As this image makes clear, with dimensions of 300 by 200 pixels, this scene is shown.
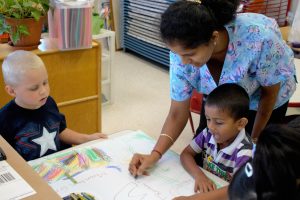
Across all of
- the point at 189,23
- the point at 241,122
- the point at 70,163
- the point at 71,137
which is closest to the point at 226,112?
the point at 241,122

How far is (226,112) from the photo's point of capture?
46.6 inches

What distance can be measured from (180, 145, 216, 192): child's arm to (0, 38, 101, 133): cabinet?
105 centimetres

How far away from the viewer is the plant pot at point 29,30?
6.01 ft

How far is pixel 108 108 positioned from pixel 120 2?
1.57 metres

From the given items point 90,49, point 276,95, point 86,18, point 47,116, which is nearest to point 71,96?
point 90,49

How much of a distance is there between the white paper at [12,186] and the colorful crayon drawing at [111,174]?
21cm

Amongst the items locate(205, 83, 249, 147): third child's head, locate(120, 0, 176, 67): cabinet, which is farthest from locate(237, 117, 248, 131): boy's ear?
locate(120, 0, 176, 67): cabinet

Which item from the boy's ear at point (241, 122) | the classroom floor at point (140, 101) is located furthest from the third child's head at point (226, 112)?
the classroom floor at point (140, 101)

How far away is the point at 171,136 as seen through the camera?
4.33 feet

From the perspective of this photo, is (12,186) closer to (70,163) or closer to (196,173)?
(70,163)

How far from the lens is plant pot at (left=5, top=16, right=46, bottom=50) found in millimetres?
1831

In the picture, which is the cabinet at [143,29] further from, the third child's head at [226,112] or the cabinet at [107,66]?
the third child's head at [226,112]

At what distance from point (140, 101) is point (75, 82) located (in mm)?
1012

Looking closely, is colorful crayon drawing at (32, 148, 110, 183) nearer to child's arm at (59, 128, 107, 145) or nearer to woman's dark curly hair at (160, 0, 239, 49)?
child's arm at (59, 128, 107, 145)
